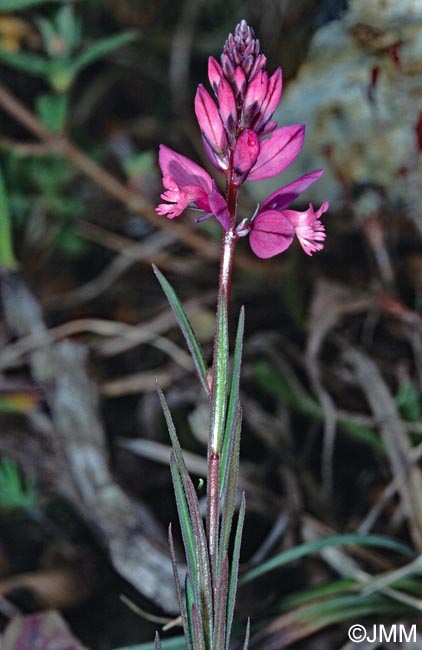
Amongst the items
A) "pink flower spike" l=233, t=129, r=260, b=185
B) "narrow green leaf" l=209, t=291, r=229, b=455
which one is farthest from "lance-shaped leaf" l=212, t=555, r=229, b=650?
"pink flower spike" l=233, t=129, r=260, b=185

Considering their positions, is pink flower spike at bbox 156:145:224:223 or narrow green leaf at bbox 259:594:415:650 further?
narrow green leaf at bbox 259:594:415:650

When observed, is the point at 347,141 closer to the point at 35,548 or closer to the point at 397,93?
the point at 397,93

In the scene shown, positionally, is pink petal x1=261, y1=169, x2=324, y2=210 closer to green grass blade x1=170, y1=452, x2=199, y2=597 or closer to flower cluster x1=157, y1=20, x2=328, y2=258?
flower cluster x1=157, y1=20, x2=328, y2=258

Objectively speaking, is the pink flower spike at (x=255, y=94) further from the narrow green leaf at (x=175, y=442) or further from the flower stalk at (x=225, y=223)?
the narrow green leaf at (x=175, y=442)

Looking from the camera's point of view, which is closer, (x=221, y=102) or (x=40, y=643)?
(x=221, y=102)

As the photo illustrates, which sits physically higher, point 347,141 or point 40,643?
point 347,141

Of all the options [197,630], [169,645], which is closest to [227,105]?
[197,630]

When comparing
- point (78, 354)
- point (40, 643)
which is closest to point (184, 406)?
point (78, 354)
